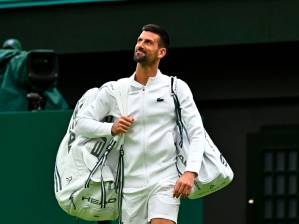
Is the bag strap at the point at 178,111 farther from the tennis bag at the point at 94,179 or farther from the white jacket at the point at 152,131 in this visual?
the tennis bag at the point at 94,179

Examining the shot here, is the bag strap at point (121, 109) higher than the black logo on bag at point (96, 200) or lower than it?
higher

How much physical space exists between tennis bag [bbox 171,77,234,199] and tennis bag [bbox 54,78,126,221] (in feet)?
1.13

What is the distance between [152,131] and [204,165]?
0.38 metres

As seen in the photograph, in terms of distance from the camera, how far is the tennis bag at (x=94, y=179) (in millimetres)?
8109

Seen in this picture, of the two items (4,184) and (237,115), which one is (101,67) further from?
(4,184)

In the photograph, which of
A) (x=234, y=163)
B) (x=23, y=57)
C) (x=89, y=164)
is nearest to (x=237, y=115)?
(x=234, y=163)

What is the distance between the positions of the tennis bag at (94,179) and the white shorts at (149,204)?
0.09 meters

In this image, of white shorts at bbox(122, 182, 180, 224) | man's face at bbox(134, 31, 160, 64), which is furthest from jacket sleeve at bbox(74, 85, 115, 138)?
white shorts at bbox(122, 182, 180, 224)

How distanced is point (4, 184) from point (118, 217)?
246cm

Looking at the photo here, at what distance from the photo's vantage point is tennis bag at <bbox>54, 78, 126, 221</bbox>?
319 inches

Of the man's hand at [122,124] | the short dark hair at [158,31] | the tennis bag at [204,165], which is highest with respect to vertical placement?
the short dark hair at [158,31]

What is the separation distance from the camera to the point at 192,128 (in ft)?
26.0

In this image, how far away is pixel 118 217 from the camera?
26.9ft

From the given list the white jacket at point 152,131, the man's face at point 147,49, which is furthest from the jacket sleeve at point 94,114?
the man's face at point 147,49
